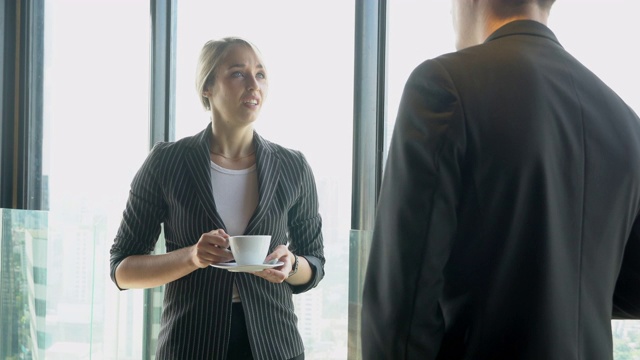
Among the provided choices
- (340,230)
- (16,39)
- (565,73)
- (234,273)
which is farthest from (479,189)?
(16,39)

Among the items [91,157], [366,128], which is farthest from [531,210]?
[91,157]

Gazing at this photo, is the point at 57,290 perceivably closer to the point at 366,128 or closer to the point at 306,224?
the point at 366,128

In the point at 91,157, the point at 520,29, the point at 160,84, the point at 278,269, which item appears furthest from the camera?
the point at 91,157

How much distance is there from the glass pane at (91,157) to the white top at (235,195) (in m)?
1.44

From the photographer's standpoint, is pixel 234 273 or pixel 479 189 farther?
pixel 234 273

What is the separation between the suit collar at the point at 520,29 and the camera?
1.15 meters

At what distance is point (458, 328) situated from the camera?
1.06m

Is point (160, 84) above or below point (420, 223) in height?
above

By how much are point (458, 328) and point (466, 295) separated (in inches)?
1.8

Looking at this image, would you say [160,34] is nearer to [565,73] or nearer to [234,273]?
[234,273]

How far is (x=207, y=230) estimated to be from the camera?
194 centimetres

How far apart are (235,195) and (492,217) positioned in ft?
3.57

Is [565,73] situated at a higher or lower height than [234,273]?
higher

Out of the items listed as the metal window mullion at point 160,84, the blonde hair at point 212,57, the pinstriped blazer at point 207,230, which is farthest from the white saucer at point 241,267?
the metal window mullion at point 160,84
